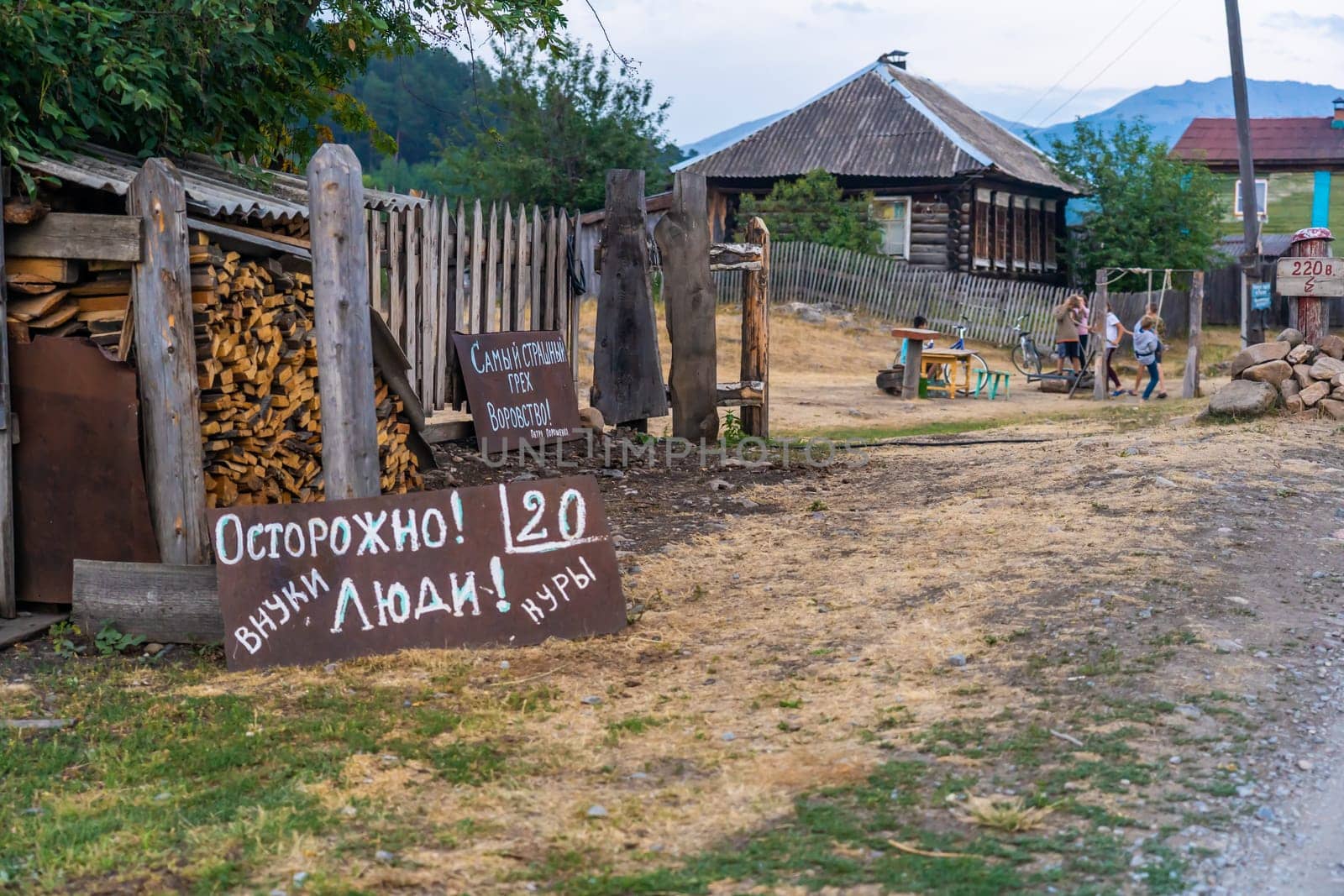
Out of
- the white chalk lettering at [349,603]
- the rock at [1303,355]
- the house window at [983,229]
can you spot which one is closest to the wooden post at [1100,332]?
the rock at [1303,355]

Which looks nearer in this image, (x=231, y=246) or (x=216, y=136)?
(x=231, y=246)

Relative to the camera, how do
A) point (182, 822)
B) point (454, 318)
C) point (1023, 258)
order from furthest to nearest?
point (1023, 258), point (454, 318), point (182, 822)

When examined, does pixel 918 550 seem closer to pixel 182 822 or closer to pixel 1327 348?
pixel 182 822

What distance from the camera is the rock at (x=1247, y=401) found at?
470 inches

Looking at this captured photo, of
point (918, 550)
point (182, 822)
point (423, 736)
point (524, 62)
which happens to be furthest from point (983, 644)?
point (524, 62)

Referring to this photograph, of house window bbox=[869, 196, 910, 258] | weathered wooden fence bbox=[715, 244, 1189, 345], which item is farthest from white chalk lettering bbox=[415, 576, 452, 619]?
house window bbox=[869, 196, 910, 258]

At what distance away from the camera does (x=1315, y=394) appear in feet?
39.0

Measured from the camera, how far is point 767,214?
31641 millimetres

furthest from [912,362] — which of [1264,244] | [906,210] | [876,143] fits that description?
[1264,244]

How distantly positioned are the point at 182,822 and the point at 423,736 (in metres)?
0.92

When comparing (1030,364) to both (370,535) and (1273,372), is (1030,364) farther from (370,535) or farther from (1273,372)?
(370,535)

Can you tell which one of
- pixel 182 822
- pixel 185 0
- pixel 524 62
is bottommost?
pixel 182 822

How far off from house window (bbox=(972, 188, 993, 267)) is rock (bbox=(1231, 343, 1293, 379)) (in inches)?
767

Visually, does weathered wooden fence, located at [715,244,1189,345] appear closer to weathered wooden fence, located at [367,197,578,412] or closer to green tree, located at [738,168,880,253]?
green tree, located at [738,168,880,253]
